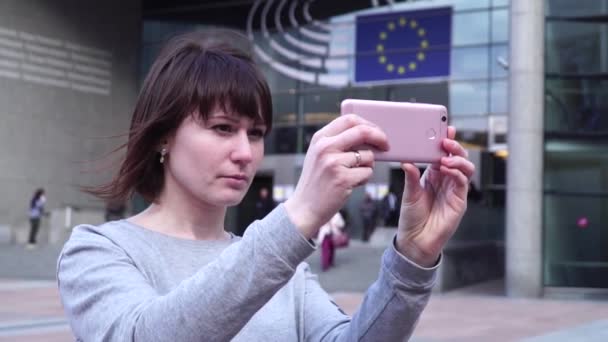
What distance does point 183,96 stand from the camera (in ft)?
6.04

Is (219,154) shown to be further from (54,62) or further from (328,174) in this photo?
(54,62)

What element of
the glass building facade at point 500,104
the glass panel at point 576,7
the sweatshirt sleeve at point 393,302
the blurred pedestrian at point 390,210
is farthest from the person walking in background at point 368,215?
the sweatshirt sleeve at point 393,302

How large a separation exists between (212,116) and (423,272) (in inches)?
21.8

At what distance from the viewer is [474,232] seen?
22219 mm

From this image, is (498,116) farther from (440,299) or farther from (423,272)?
(423,272)

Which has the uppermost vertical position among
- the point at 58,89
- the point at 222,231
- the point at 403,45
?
→ the point at 403,45

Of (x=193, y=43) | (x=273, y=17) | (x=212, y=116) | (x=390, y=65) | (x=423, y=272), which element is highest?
(x=273, y=17)

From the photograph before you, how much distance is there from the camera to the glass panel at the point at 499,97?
94.7 feet

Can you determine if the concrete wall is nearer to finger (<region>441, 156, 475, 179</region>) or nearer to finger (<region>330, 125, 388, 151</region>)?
finger (<region>441, 156, 475, 179</region>)

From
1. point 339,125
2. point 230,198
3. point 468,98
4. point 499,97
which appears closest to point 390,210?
point 468,98

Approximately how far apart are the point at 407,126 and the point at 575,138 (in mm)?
17050

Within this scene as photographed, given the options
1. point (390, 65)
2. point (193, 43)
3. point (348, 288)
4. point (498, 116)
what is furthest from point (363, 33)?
point (193, 43)

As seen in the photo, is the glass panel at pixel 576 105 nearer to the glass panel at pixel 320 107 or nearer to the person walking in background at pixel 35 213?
the glass panel at pixel 320 107

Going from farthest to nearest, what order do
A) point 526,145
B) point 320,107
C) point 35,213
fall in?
point 320,107
point 35,213
point 526,145
